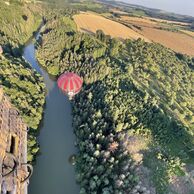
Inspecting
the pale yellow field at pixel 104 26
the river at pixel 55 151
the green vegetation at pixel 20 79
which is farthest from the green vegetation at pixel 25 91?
the pale yellow field at pixel 104 26

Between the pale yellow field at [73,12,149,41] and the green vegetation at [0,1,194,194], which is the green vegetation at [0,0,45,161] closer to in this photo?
the green vegetation at [0,1,194,194]

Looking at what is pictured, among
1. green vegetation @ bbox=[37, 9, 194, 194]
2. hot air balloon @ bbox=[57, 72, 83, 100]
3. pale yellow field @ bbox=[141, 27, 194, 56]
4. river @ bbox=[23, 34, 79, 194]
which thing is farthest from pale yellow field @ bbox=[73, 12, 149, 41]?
hot air balloon @ bbox=[57, 72, 83, 100]

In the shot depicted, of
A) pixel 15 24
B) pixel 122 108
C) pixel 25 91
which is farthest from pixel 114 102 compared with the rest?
pixel 15 24

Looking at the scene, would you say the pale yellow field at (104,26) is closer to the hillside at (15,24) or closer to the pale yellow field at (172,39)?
the pale yellow field at (172,39)

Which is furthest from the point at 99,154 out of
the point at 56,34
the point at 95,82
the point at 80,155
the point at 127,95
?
the point at 56,34

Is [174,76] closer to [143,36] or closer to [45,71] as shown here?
[45,71]

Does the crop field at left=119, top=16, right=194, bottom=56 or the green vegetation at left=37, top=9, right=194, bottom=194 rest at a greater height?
the green vegetation at left=37, top=9, right=194, bottom=194

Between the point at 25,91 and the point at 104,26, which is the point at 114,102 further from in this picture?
the point at 104,26
